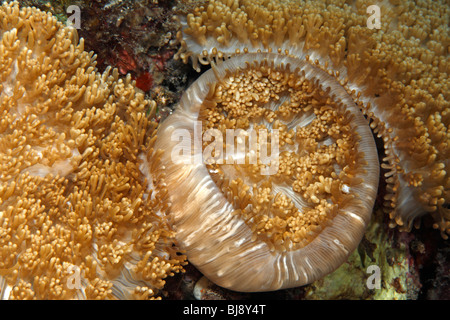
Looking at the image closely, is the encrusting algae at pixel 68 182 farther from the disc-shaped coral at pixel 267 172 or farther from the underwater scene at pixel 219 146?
the disc-shaped coral at pixel 267 172

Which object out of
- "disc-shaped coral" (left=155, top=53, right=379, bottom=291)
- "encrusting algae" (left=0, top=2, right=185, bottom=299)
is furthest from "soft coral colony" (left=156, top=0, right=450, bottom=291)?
"encrusting algae" (left=0, top=2, right=185, bottom=299)

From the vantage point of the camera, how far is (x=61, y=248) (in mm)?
1915

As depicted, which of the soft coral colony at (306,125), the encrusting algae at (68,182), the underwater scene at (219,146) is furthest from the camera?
the soft coral colony at (306,125)

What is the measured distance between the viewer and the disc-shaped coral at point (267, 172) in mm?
2121

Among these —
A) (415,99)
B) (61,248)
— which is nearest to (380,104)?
(415,99)

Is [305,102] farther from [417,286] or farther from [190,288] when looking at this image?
[417,286]

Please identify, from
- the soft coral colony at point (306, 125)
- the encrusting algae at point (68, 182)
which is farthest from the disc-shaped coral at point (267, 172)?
the encrusting algae at point (68, 182)

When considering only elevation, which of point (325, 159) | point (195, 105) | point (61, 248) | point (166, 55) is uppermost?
point (166, 55)

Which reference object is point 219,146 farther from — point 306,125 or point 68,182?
point 68,182

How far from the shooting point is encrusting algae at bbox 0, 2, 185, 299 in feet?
6.17

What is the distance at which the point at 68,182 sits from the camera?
7.12ft

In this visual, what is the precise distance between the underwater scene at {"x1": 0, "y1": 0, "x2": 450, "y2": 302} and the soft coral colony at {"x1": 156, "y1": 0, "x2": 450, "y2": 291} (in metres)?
0.01

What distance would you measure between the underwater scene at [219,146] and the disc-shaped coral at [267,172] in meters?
0.01
